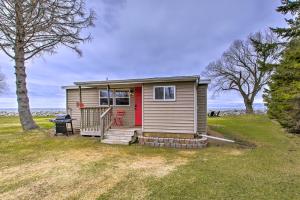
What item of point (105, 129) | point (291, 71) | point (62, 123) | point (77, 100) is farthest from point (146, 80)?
point (291, 71)

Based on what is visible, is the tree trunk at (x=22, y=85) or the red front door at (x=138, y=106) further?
the tree trunk at (x=22, y=85)

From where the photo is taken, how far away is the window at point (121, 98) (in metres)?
10.4

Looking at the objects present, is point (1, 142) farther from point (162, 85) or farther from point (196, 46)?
point (196, 46)

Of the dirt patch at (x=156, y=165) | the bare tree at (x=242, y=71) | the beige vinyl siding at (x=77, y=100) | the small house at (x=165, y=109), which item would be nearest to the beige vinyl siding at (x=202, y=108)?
the small house at (x=165, y=109)

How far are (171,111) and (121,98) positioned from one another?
11.2 feet

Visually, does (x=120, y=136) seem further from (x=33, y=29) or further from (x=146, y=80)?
(x=33, y=29)

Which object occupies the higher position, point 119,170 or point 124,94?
point 124,94

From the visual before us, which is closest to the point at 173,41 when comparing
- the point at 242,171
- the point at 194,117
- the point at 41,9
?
the point at 41,9

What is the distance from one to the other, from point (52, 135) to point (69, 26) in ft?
20.3

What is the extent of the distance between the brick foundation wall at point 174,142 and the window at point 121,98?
113 inches

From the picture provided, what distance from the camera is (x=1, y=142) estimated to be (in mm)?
8508

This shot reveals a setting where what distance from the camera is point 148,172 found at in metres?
4.73

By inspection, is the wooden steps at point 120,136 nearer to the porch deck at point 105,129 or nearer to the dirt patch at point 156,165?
the porch deck at point 105,129

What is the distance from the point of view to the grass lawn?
3609mm
